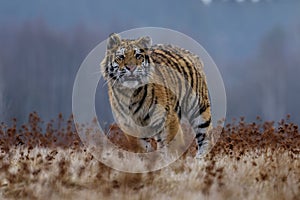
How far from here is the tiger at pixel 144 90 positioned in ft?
24.8

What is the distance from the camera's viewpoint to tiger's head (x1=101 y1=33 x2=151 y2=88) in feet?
24.5

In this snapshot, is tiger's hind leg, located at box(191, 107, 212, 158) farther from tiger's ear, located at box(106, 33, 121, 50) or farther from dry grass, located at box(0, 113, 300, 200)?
tiger's ear, located at box(106, 33, 121, 50)

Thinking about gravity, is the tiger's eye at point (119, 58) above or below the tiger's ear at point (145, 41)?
below

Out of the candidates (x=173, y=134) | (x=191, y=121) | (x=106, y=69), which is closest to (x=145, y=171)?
(x=173, y=134)

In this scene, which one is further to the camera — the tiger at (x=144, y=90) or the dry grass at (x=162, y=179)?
the tiger at (x=144, y=90)

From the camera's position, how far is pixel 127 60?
746 centimetres

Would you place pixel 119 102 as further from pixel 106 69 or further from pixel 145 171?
pixel 145 171

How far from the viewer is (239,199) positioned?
20.2 feet

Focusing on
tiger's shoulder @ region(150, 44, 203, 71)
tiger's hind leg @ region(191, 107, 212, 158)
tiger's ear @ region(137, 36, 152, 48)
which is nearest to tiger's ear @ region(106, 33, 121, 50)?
tiger's ear @ region(137, 36, 152, 48)

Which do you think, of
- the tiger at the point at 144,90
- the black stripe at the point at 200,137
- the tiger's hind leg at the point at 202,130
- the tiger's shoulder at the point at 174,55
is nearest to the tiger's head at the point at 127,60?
the tiger at the point at 144,90

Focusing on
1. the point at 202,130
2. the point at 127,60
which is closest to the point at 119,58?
the point at 127,60

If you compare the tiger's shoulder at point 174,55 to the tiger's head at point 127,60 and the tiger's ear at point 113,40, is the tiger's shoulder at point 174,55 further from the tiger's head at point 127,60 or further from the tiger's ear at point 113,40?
the tiger's ear at point 113,40

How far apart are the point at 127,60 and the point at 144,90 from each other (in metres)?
0.64

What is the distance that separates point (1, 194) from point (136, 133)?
244 centimetres
